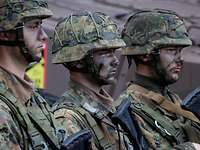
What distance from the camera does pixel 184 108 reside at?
652cm

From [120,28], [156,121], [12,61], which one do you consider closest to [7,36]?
[12,61]

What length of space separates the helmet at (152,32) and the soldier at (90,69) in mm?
639

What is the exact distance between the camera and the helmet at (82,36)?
20.3 ft

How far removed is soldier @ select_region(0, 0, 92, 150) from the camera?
Result: 5164 millimetres

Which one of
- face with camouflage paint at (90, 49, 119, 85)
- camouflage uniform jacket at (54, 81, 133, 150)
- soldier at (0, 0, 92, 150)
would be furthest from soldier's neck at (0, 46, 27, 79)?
face with camouflage paint at (90, 49, 119, 85)

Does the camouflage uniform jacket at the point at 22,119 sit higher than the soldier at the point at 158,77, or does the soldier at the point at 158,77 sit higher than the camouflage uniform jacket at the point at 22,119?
the camouflage uniform jacket at the point at 22,119

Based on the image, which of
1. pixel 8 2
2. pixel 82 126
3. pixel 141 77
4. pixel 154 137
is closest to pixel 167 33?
pixel 141 77

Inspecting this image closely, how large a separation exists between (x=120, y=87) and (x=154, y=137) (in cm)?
456

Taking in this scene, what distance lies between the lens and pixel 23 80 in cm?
531

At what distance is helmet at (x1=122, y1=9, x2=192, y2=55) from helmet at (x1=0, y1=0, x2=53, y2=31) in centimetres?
154

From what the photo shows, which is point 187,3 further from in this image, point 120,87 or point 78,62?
point 78,62

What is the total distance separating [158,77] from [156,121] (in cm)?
35

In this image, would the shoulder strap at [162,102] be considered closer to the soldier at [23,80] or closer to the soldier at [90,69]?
the soldier at [90,69]

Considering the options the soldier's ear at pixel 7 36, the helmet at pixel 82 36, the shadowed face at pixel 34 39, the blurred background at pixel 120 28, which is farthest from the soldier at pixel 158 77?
the blurred background at pixel 120 28
